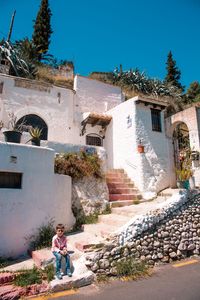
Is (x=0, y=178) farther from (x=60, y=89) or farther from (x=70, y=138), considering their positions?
(x=60, y=89)


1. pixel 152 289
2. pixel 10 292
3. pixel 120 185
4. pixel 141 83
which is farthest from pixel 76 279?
pixel 141 83

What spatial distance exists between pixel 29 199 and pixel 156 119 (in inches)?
343

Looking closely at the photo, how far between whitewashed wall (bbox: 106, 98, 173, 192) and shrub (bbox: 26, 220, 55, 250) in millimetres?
5505

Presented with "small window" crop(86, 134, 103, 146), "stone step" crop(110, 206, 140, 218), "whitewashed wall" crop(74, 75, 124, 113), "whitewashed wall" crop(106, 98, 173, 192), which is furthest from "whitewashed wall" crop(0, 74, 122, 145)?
"stone step" crop(110, 206, 140, 218)

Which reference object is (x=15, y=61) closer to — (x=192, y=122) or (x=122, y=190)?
(x=122, y=190)

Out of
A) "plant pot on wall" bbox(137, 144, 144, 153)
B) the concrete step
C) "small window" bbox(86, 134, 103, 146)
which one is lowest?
the concrete step

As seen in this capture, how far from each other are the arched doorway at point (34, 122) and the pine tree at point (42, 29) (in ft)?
44.9

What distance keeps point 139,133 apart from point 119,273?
765cm

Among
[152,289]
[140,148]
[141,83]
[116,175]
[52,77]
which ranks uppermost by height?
[141,83]

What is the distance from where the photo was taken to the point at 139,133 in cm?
1163

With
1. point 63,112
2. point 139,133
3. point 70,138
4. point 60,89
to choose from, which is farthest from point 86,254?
point 60,89

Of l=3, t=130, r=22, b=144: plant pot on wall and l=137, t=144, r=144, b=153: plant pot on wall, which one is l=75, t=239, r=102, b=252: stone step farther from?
l=137, t=144, r=144, b=153: plant pot on wall

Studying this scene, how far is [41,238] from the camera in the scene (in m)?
6.33

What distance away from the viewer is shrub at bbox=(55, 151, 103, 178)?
836 cm
